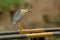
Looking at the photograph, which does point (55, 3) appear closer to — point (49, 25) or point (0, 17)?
point (49, 25)

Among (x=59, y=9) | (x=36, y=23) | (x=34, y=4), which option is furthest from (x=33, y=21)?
(x=59, y=9)

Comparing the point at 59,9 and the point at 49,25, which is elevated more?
the point at 59,9

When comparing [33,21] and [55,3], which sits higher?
[55,3]

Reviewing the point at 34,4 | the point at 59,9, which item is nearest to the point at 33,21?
the point at 34,4

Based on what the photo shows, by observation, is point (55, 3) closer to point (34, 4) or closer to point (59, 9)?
point (59, 9)

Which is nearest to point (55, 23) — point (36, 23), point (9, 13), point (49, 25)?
point (49, 25)

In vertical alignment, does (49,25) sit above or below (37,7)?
below

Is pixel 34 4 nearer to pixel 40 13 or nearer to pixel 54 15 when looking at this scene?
pixel 40 13

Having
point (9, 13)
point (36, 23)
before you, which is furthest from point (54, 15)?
point (9, 13)
